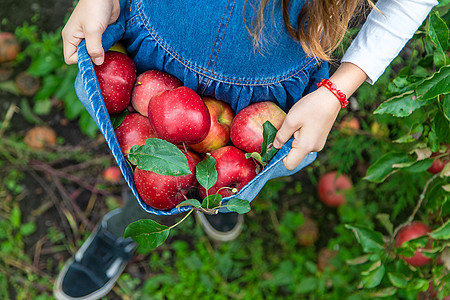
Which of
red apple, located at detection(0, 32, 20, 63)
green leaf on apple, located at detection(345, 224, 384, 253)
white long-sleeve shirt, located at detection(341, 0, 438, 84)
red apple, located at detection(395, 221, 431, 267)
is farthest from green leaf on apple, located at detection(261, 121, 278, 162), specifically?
red apple, located at detection(0, 32, 20, 63)

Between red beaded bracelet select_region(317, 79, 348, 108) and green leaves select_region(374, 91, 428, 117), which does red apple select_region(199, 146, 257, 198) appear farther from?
green leaves select_region(374, 91, 428, 117)

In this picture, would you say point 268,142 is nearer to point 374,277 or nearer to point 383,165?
point 383,165

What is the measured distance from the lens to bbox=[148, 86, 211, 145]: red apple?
719 millimetres

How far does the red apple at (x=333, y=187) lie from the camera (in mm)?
1438

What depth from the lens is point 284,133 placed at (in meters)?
0.71

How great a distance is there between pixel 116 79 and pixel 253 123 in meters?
0.29

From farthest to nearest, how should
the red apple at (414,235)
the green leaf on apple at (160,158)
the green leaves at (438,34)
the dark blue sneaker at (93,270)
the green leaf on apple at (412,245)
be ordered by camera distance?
1. the dark blue sneaker at (93,270)
2. the red apple at (414,235)
3. the green leaf on apple at (412,245)
4. the green leaves at (438,34)
5. the green leaf on apple at (160,158)

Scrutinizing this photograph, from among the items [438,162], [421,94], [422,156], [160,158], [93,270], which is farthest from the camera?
[93,270]

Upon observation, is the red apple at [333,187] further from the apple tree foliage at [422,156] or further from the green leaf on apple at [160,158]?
the green leaf on apple at [160,158]

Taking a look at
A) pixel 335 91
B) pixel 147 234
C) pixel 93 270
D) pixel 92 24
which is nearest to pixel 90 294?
pixel 93 270

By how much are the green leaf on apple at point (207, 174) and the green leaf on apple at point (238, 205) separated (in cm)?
5

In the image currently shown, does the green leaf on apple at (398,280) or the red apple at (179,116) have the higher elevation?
the red apple at (179,116)

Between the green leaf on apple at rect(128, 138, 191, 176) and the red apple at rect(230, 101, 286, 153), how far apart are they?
0.60 feet

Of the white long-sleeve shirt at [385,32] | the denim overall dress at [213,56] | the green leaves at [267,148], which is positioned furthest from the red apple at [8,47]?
the white long-sleeve shirt at [385,32]
